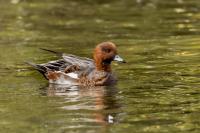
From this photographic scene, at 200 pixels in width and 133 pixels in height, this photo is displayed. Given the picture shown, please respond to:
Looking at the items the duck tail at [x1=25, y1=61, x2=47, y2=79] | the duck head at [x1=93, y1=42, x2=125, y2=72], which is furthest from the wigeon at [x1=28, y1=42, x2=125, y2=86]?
the duck tail at [x1=25, y1=61, x2=47, y2=79]

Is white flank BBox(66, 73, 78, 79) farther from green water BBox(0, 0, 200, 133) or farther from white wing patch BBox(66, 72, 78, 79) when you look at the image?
green water BBox(0, 0, 200, 133)

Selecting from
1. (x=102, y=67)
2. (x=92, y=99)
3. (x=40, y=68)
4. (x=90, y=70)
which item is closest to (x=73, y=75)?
(x=90, y=70)

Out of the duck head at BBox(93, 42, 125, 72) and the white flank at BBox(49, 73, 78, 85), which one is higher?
the duck head at BBox(93, 42, 125, 72)

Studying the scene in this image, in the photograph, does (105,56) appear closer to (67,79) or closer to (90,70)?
(90,70)

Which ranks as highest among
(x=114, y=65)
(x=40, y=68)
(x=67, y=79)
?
(x=40, y=68)

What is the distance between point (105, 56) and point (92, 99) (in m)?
1.61

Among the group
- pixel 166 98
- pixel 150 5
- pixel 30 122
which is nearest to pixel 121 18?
pixel 150 5

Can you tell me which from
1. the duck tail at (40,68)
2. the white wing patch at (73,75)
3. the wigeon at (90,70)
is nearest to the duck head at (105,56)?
the wigeon at (90,70)

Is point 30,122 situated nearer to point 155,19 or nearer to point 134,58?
point 134,58

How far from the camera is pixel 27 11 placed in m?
25.4

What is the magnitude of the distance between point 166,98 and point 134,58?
420cm

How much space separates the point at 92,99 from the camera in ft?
43.7

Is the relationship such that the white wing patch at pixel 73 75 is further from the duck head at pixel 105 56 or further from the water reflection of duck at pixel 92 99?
the duck head at pixel 105 56

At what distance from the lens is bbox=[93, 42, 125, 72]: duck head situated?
48.2 ft
